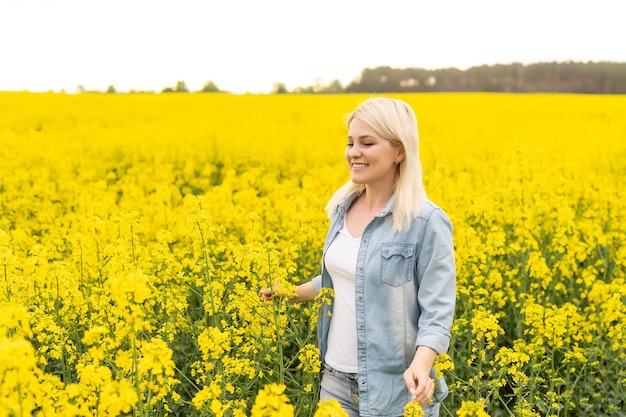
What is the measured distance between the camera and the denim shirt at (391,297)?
290cm

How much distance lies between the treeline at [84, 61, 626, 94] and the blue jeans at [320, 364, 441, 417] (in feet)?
100

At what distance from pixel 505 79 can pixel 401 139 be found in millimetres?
34606

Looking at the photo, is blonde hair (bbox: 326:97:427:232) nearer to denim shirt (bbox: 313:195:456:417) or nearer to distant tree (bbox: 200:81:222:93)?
→ denim shirt (bbox: 313:195:456:417)

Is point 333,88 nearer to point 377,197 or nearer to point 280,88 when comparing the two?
point 280,88

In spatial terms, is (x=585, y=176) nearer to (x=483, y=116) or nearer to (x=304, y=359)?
(x=304, y=359)

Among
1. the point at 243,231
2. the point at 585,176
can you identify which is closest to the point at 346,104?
the point at 585,176

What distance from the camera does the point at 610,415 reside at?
434 centimetres

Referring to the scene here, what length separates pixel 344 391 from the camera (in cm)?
312

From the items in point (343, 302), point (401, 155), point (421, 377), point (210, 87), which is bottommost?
point (421, 377)

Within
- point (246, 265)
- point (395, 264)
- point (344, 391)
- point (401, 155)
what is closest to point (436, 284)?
point (395, 264)

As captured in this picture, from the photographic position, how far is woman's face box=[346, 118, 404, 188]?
2.94 meters

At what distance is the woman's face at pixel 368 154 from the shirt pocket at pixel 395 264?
1.01 ft

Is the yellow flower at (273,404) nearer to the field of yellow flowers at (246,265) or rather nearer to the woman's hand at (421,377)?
the field of yellow flowers at (246,265)

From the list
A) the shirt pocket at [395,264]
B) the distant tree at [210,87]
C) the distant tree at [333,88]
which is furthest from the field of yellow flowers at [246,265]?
the distant tree at [333,88]
